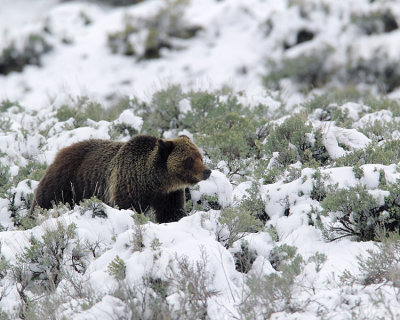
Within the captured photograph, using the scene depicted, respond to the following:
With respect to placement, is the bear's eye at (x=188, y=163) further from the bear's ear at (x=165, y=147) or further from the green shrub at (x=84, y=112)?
the green shrub at (x=84, y=112)

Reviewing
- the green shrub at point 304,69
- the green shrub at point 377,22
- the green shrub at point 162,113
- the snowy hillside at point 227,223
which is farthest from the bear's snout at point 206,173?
the green shrub at point 377,22

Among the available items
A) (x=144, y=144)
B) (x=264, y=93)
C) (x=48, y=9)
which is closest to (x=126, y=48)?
(x=48, y=9)

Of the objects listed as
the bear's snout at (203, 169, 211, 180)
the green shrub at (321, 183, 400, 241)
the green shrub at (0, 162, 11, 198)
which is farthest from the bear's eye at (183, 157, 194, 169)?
the green shrub at (0, 162, 11, 198)

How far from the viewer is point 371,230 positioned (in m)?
4.46

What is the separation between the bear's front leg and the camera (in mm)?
5551

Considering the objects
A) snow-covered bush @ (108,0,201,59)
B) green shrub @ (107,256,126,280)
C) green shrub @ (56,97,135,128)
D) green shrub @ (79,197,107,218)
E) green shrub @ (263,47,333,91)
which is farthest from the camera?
snow-covered bush @ (108,0,201,59)

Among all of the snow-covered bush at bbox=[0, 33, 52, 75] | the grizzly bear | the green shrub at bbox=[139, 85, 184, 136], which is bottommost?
the snow-covered bush at bbox=[0, 33, 52, 75]

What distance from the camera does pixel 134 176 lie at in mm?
5629

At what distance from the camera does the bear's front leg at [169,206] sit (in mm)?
5551

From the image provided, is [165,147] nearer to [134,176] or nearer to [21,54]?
[134,176]

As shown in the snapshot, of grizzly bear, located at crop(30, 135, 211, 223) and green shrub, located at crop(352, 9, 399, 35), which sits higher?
grizzly bear, located at crop(30, 135, 211, 223)

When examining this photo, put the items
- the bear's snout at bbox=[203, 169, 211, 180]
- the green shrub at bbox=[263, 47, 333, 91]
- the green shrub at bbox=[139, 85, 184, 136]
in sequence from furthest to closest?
the green shrub at bbox=[263, 47, 333, 91] → the green shrub at bbox=[139, 85, 184, 136] → the bear's snout at bbox=[203, 169, 211, 180]

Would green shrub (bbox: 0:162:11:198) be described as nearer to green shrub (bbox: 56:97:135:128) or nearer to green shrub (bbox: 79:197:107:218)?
green shrub (bbox: 56:97:135:128)

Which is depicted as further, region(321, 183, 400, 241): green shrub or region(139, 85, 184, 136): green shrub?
region(139, 85, 184, 136): green shrub
